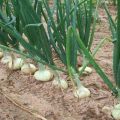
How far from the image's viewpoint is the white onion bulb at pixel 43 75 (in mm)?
1939

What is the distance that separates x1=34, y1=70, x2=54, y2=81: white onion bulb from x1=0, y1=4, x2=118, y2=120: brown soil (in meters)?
0.03

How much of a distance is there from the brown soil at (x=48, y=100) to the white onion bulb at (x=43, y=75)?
0.09 ft

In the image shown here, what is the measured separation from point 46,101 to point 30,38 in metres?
0.34

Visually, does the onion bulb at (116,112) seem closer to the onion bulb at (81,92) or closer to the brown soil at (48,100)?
the brown soil at (48,100)

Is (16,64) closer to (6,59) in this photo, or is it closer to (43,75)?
(6,59)

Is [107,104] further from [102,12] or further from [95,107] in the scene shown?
[102,12]

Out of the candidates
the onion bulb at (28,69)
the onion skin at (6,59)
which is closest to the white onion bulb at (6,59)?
the onion skin at (6,59)

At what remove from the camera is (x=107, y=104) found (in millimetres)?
1654

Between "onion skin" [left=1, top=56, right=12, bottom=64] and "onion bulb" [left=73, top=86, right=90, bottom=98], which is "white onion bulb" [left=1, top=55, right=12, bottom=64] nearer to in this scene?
"onion skin" [left=1, top=56, right=12, bottom=64]

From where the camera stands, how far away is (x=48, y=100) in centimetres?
176

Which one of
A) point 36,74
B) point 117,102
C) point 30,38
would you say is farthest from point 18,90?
point 117,102

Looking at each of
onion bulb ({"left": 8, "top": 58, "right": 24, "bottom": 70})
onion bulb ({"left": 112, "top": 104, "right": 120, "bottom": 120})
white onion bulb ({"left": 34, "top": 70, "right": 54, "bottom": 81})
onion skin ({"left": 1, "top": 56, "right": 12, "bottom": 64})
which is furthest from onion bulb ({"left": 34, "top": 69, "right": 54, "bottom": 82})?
onion bulb ({"left": 112, "top": 104, "right": 120, "bottom": 120})

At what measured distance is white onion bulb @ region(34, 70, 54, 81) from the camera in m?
1.94

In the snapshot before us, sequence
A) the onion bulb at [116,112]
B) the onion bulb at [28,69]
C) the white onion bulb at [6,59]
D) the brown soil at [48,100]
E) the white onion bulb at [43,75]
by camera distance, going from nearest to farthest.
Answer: the onion bulb at [116,112] → the brown soil at [48,100] → the white onion bulb at [43,75] → the onion bulb at [28,69] → the white onion bulb at [6,59]
